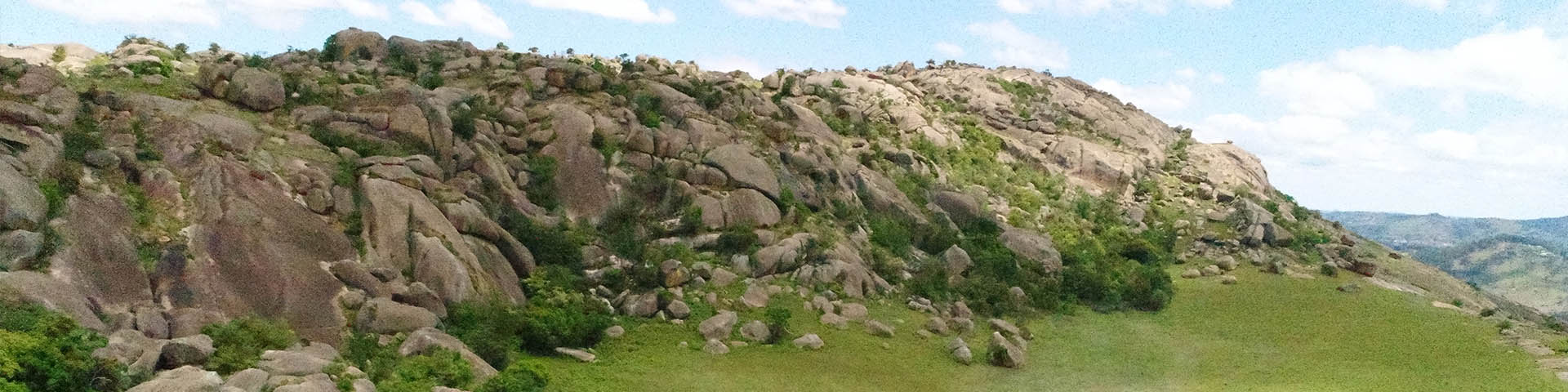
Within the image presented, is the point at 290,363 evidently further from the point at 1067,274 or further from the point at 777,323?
the point at 1067,274

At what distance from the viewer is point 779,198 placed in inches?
1112

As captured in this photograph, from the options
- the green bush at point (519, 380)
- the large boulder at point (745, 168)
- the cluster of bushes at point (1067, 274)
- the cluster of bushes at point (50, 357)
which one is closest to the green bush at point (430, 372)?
the green bush at point (519, 380)

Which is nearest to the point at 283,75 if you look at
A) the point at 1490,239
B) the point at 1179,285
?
the point at 1179,285

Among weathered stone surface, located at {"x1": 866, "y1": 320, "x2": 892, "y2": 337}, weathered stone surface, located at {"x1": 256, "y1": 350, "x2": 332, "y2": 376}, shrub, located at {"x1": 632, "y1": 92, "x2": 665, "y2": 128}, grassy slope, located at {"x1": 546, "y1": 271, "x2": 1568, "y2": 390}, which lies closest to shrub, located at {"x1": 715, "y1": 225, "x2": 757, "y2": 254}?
grassy slope, located at {"x1": 546, "y1": 271, "x2": 1568, "y2": 390}

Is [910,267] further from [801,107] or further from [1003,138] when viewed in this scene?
[1003,138]

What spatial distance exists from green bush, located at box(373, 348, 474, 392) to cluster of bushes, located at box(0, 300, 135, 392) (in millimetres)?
3597

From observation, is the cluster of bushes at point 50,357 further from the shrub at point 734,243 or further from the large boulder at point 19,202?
the shrub at point 734,243

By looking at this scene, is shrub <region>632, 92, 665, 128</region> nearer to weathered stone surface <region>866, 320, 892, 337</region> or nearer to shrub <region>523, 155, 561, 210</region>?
shrub <region>523, 155, 561, 210</region>

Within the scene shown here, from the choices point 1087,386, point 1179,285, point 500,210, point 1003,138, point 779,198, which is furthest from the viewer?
point 1003,138

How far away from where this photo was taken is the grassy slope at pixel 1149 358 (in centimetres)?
1953

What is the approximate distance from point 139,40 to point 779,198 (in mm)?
19810

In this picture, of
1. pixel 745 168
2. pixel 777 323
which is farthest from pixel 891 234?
pixel 777 323

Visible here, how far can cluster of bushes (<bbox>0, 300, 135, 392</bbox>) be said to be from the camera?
36.7 ft

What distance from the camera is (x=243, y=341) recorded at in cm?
1450
